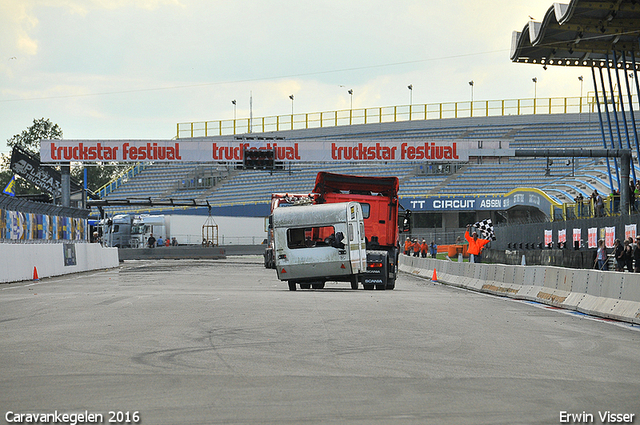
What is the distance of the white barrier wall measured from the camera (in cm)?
2706

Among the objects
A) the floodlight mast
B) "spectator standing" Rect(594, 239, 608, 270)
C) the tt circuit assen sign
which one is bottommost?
"spectator standing" Rect(594, 239, 608, 270)

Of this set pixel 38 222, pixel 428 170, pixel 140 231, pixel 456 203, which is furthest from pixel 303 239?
pixel 428 170

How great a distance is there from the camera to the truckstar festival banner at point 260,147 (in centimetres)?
4575

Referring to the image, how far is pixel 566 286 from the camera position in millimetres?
18203

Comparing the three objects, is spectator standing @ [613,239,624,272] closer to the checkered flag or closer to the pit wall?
the pit wall

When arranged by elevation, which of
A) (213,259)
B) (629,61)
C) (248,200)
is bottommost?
(213,259)

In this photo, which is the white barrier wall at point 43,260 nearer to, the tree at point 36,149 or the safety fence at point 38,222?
the safety fence at point 38,222

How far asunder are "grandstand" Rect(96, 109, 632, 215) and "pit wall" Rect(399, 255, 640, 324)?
38.1 meters

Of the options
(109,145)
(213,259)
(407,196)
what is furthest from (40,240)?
(407,196)

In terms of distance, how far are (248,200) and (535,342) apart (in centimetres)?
6429

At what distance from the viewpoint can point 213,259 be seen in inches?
2475

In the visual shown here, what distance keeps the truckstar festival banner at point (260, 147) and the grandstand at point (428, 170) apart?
16338mm

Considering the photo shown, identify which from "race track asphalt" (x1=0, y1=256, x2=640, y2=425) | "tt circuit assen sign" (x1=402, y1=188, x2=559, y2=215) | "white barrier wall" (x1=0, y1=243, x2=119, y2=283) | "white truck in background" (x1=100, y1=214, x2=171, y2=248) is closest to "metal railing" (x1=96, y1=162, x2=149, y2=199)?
"white truck in background" (x1=100, y1=214, x2=171, y2=248)

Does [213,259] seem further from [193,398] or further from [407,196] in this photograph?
[193,398]
